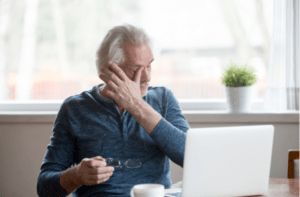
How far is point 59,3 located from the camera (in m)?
2.56

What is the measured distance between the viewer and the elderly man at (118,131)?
4.63 feet

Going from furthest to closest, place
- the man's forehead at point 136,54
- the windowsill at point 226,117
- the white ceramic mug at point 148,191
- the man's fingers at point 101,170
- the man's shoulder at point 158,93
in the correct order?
the windowsill at point 226,117 → the man's shoulder at point 158,93 → the man's forehead at point 136,54 → the man's fingers at point 101,170 → the white ceramic mug at point 148,191

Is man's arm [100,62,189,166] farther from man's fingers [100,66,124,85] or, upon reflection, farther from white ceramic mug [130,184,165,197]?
white ceramic mug [130,184,165,197]

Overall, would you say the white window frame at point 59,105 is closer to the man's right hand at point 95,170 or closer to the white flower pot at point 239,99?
the white flower pot at point 239,99

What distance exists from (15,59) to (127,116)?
4.88 feet

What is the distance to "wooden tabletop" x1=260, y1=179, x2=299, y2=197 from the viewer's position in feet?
4.00

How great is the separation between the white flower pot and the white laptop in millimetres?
1077

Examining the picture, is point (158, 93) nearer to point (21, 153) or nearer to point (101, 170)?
point (101, 170)

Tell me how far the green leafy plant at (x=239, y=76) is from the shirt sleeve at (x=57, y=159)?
3.63 ft

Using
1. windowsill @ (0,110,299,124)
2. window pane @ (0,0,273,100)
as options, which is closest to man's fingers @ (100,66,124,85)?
windowsill @ (0,110,299,124)

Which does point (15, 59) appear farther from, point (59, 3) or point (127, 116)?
point (127, 116)

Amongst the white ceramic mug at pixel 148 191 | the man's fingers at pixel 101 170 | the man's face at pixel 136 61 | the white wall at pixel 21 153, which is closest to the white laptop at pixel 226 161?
the white ceramic mug at pixel 148 191

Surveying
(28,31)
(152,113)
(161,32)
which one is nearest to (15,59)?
(28,31)

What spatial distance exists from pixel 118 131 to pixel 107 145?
77 millimetres
